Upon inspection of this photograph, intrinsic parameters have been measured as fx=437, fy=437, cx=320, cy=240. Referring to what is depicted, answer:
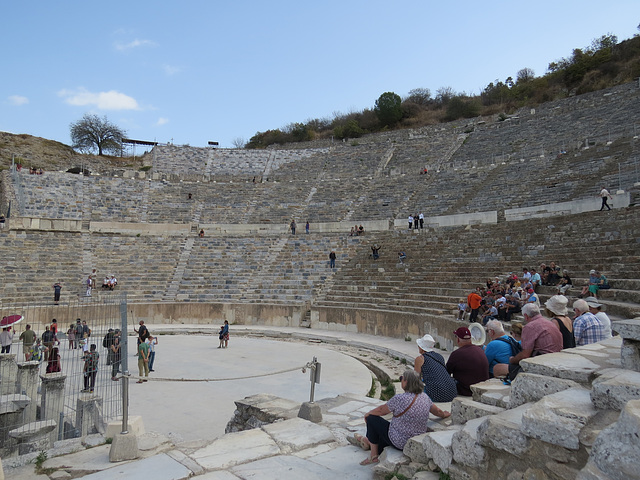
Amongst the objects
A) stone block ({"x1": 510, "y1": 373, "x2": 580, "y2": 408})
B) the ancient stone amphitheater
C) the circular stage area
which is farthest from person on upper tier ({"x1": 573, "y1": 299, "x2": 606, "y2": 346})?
the ancient stone amphitheater

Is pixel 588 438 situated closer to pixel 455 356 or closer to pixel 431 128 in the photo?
pixel 455 356

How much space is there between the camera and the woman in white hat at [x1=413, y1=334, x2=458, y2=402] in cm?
465

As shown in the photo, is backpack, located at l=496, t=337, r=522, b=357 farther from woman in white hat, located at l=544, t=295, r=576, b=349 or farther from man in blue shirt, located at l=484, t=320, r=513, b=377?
woman in white hat, located at l=544, t=295, r=576, b=349

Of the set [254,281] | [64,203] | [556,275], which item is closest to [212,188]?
[64,203]

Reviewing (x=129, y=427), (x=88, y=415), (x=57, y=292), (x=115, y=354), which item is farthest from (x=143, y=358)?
(x=57, y=292)

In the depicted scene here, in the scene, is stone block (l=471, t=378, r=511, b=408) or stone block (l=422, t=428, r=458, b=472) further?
stone block (l=471, t=378, r=511, b=408)

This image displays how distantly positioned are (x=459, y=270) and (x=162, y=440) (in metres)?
13.6

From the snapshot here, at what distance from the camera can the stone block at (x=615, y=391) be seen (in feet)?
8.46

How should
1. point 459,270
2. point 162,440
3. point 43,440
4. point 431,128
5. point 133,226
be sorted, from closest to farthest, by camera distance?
point 162,440
point 43,440
point 459,270
point 133,226
point 431,128

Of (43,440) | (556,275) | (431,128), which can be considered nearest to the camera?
(43,440)

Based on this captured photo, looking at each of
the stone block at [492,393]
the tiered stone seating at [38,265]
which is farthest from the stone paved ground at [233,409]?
the tiered stone seating at [38,265]

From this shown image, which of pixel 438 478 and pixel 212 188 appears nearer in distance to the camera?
pixel 438 478

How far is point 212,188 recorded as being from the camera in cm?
3238

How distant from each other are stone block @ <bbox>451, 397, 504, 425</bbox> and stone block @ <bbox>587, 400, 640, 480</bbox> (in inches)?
52.0
